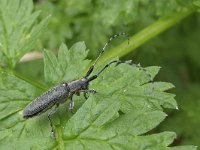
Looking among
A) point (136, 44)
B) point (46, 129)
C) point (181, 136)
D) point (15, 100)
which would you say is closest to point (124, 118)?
point (46, 129)

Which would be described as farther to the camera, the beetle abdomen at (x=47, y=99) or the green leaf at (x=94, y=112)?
the beetle abdomen at (x=47, y=99)

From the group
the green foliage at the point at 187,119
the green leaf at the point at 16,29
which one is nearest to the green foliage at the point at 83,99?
the green leaf at the point at 16,29

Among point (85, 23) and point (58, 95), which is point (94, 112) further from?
point (85, 23)

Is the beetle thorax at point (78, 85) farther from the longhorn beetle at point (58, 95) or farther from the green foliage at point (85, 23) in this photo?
the green foliage at point (85, 23)

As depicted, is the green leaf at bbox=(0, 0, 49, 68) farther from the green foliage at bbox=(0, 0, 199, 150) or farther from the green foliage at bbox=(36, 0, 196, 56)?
the green foliage at bbox=(36, 0, 196, 56)

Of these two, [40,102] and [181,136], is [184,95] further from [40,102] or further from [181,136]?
[40,102]
